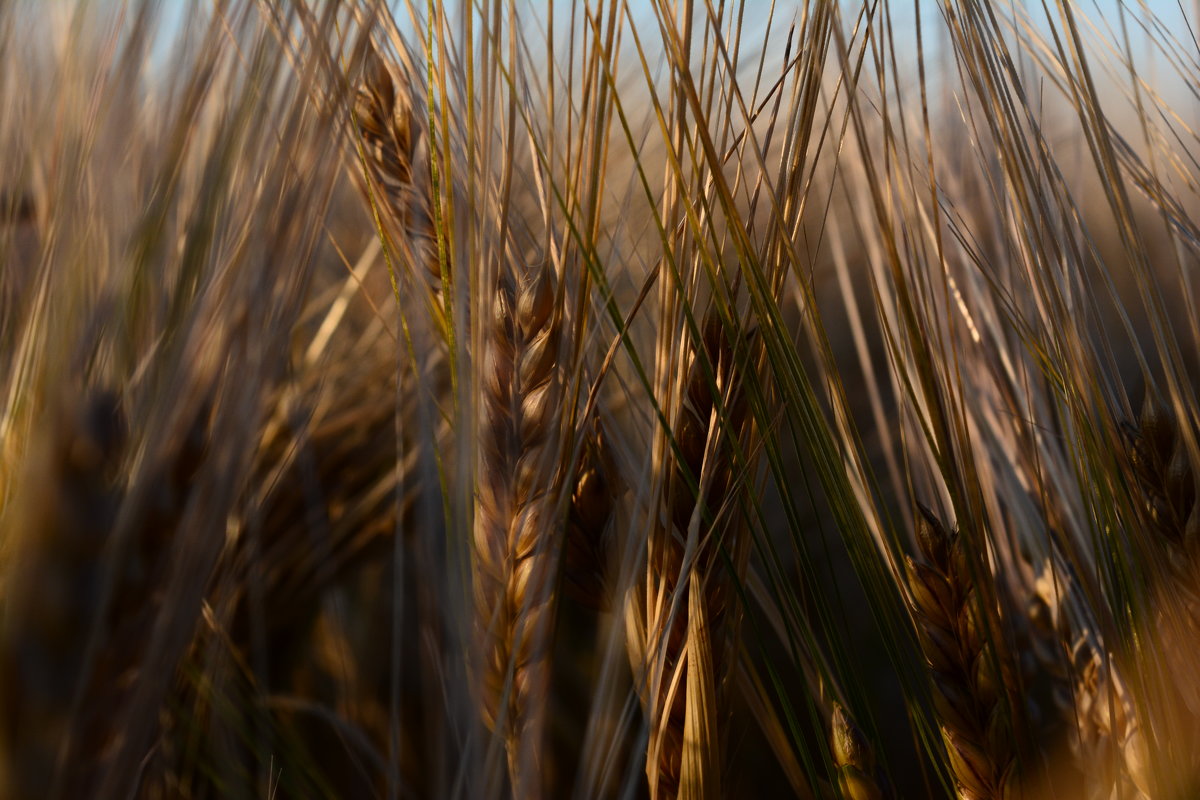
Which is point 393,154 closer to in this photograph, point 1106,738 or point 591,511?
point 591,511

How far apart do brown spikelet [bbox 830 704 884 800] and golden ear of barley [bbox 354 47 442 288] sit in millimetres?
279

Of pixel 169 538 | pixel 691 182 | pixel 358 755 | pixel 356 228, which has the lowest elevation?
pixel 358 755

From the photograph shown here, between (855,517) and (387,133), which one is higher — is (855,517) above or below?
below

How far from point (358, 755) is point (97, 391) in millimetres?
342

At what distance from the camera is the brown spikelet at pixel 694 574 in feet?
1.21

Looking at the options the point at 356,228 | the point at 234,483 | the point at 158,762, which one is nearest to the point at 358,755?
the point at 158,762

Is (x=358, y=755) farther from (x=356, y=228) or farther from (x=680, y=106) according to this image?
(x=356, y=228)

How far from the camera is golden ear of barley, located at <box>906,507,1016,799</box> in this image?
393 mm

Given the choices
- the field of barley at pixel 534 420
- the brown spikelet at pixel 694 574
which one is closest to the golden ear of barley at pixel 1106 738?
the field of barley at pixel 534 420

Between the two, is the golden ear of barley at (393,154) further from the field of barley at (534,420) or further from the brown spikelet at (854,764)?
the brown spikelet at (854,764)

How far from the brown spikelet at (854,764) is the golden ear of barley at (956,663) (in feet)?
0.17

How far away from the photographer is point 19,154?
0.35 m

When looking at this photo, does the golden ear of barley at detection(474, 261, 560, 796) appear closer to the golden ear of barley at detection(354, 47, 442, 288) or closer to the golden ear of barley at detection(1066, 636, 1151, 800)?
the golden ear of barley at detection(354, 47, 442, 288)

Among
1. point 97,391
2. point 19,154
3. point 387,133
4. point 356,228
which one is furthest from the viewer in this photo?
point 356,228
